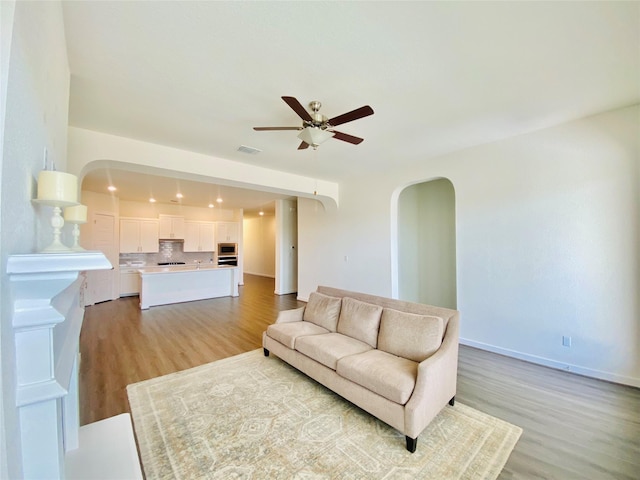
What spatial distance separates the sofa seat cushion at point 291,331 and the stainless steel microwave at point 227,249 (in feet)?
21.9

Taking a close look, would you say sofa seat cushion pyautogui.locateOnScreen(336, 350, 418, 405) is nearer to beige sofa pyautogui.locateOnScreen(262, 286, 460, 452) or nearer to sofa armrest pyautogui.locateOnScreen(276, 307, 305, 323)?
beige sofa pyautogui.locateOnScreen(262, 286, 460, 452)

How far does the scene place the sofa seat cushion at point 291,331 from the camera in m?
3.01

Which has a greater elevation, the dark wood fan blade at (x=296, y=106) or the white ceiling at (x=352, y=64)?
the white ceiling at (x=352, y=64)

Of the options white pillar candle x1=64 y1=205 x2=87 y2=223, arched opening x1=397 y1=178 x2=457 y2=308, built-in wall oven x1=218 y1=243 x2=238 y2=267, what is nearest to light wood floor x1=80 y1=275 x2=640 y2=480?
arched opening x1=397 y1=178 x2=457 y2=308

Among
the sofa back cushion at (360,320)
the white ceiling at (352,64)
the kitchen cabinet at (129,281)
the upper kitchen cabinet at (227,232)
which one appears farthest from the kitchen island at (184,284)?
the sofa back cushion at (360,320)

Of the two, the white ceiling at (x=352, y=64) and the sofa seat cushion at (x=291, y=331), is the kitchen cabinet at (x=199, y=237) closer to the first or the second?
the white ceiling at (x=352, y=64)

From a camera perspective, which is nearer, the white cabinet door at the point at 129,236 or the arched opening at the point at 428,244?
the arched opening at the point at 428,244

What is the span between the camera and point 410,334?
2.49m

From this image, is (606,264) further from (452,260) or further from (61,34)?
(61,34)

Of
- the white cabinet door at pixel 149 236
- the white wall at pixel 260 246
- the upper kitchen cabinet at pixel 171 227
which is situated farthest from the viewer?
the white wall at pixel 260 246

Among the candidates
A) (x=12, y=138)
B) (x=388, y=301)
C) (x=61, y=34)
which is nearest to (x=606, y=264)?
(x=388, y=301)

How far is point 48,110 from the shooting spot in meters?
1.48

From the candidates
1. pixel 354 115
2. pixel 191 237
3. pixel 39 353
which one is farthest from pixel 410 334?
pixel 191 237

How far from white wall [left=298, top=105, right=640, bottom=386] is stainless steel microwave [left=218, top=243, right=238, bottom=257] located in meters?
7.01
